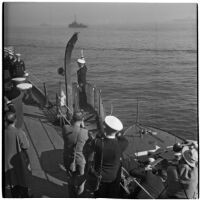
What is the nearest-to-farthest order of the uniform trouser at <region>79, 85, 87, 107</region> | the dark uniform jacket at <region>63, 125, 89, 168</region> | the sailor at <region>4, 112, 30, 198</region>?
1. the dark uniform jacket at <region>63, 125, 89, 168</region>
2. the sailor at <region>4, 112, 30, 198</region>
3. the uniform trouser at <region>79, 85, 87, 107</region>

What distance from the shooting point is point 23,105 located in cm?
393

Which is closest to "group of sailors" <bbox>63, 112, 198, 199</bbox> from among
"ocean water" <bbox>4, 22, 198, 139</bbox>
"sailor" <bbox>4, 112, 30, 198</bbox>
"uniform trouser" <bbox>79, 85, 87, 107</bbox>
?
"uniform trouser" <bbox>79, 85, 87, 107</bbox>

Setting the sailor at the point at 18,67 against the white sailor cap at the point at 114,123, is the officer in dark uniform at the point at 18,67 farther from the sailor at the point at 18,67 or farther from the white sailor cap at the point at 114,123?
the white sailor cap at the point at 114,123

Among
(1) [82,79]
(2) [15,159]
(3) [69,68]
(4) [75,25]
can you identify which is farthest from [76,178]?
(4) [75,25]

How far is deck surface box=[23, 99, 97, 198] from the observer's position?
388 cm

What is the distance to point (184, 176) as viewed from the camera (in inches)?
135

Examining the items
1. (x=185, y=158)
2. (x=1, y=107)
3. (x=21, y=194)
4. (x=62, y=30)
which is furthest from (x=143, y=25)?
(x=21, y=194)

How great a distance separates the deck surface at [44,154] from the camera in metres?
3.88

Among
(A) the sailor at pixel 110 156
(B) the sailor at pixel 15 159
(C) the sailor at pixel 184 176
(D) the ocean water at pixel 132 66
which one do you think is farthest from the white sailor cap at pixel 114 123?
(B) the sailor at pixel 15 159

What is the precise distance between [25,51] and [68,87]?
0.61 m

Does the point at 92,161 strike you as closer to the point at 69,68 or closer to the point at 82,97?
the point at 82,97

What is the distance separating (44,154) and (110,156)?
81cm

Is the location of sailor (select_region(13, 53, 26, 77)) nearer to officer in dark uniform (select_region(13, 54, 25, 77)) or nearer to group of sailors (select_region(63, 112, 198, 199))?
officer in dark uniform (select_region(13, 54, 25, 77))

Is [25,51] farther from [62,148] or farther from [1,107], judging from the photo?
[62,148]
